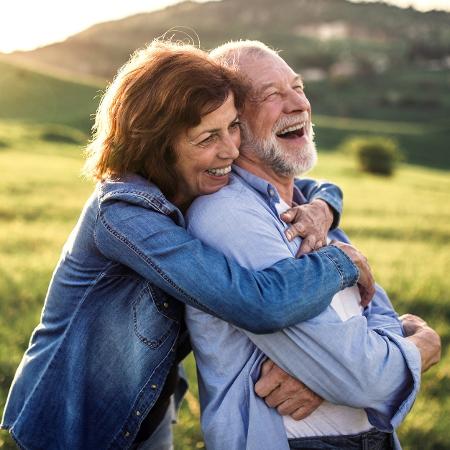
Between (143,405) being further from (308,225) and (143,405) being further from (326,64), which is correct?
(326,64)

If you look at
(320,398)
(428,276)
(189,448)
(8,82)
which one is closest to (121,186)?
(320,398)

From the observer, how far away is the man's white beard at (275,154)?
328cm

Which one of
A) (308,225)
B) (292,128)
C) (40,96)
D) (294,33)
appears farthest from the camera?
(294,33)

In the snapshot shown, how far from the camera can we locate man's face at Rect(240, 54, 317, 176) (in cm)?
329

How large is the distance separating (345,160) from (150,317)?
36.3 metres

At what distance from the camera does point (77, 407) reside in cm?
281

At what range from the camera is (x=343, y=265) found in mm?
2666

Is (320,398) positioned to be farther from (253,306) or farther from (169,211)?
(169,211)

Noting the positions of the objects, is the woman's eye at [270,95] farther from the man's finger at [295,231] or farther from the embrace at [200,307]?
the man's finger at [295,231]

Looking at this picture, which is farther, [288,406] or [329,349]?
[288,406]

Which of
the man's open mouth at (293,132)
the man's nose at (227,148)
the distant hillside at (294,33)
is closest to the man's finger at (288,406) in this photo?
the man's nose at (227,148)

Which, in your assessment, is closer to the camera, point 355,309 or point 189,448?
point 355,309

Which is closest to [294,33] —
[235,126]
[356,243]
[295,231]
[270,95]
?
[356,243]

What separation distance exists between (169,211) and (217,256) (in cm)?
30
